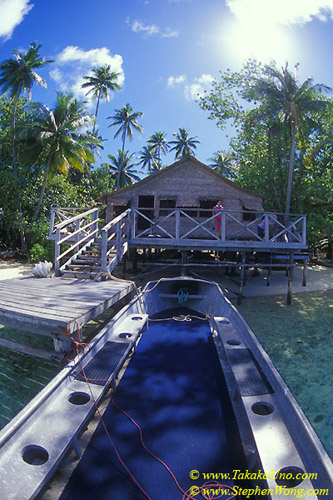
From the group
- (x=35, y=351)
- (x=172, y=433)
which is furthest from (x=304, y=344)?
(x=35, y=351)

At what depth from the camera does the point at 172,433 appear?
9.57ft

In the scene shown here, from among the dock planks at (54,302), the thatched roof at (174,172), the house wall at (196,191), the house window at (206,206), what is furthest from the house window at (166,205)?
the dock planks at (54,302)

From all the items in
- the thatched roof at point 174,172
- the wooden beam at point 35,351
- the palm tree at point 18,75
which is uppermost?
the palm tree at point 18,75

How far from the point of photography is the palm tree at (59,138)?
65.5 feet

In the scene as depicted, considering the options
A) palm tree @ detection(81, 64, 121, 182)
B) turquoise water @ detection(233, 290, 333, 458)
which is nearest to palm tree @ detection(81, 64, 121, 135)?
palm tree @ detection(81, 64, 121, 182)

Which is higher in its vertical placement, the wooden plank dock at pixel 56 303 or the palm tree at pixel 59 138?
the palm tree at pixel 59 138

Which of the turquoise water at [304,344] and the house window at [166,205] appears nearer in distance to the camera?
the turquoise water at [304,344]

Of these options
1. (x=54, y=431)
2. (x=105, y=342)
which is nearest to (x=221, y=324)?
(x=105, y=342)

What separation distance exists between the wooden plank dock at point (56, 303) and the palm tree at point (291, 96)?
486 inches

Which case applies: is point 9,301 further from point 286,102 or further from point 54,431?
point 286,102

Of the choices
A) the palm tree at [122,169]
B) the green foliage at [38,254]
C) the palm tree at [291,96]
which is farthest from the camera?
the palm tree at [122,169]

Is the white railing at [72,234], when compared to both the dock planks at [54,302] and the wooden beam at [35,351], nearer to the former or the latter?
the dock planks at [54,302]

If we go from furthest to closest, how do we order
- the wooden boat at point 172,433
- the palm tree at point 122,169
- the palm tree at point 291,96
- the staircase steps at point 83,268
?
the palm tree at point 122,169 < the palm tree at point 291,96 < the staircase steps at point 83,268 < the wooden boat at point 172,433

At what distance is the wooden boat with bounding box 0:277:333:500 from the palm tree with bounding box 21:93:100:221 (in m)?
18.5
